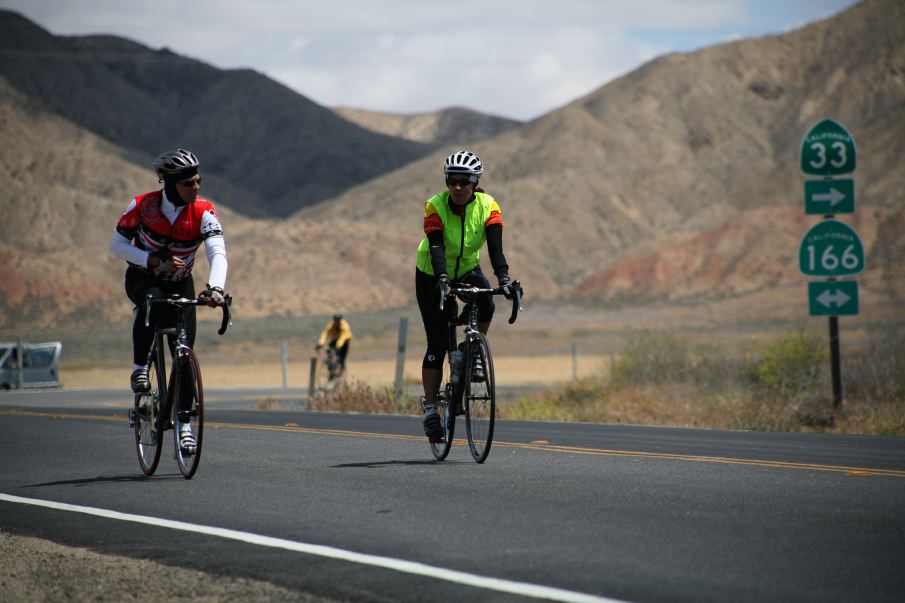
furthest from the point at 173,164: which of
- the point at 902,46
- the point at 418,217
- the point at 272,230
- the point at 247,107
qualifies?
the point at 247,107

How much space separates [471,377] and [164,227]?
2521 millimetres

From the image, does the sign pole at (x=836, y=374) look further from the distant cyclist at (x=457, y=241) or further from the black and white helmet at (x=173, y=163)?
the black and white helmet at (x=173, y=163)

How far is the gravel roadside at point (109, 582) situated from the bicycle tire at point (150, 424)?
2668mm

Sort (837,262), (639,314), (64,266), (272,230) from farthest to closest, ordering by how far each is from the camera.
A: (272,230)
(64,266)
(639,314)
(837,262)

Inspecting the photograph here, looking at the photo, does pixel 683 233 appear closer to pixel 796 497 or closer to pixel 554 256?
pixel 554 256

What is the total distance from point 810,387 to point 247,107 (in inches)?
5210

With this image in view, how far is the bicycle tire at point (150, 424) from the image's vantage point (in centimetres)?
952

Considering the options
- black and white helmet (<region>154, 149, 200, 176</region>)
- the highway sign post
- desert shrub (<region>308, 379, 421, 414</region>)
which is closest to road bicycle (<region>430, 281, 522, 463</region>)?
black and white helmet (<region>154, 149, 200, 176</region>)

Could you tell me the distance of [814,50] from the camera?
11788cm

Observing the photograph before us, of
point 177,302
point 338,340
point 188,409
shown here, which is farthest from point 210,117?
point 177,302

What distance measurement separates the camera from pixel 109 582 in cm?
608

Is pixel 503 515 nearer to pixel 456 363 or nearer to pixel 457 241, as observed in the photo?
pixel 456 363

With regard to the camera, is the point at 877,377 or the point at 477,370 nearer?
the point at 477,370

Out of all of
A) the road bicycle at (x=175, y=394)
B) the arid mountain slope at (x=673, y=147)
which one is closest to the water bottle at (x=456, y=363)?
the road bicycle at (x=175, y=394)
